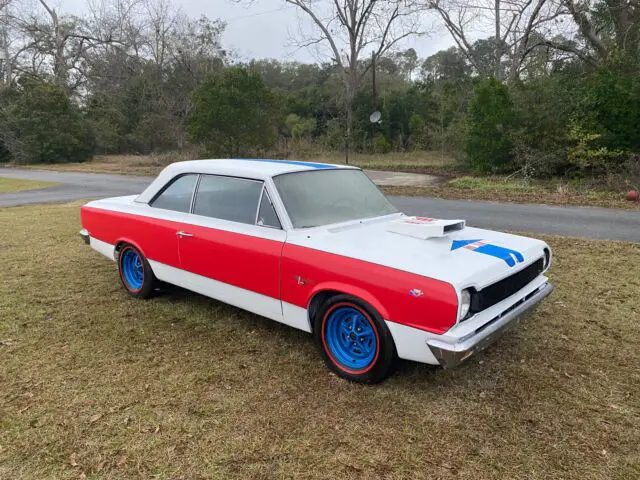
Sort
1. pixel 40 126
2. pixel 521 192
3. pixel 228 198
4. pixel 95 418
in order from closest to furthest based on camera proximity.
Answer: pixel 95 418 < pixel 228 198 < pixel 521 192 < pixel 40 126

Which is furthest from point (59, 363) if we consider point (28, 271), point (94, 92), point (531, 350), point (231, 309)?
point (94, 92)

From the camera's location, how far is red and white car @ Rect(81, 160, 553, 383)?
2.76 meters

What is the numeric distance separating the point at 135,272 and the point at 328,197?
2.43 metres

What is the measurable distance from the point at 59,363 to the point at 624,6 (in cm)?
2161

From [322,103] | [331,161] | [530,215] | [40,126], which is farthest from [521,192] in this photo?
[40,126]

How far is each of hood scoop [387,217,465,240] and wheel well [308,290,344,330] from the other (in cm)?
76

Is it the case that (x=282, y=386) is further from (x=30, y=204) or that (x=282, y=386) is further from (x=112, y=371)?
(x=30, y=204)

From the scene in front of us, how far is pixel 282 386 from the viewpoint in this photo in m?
3.19

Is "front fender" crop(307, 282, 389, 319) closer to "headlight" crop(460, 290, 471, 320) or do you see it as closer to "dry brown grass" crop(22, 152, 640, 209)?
"headlight" crop(460, 290, 471, 320)

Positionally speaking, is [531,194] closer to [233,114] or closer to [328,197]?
[328,197]

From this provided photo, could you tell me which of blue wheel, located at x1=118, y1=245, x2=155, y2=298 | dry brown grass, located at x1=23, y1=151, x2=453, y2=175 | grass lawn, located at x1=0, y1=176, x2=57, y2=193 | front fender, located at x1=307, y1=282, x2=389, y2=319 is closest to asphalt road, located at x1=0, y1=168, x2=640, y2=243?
grass lawn, located at x1=0, y1=176, x2=57, y2=193

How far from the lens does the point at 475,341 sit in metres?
2.70

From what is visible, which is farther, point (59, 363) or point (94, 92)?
point (94, 92)

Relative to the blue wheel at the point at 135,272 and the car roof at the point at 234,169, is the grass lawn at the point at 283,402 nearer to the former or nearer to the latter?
the blue wheel at the point at 135,272
